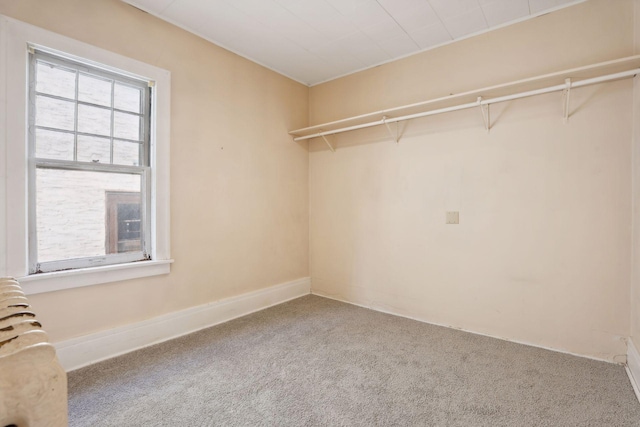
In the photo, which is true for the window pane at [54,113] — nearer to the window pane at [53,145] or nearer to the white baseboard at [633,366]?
the window pane at [53,145]

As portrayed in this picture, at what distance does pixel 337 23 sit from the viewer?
96.6 inches

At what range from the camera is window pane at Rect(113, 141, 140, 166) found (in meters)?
2.24

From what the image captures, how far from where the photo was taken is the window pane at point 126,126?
7.38 ft

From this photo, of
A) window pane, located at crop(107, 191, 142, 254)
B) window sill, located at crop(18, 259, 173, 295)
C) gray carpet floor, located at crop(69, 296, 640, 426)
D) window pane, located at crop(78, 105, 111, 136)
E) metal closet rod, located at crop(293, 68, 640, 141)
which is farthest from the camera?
window pane, located at crop(107, 191, 142, 254)

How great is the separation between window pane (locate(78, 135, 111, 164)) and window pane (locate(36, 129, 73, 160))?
0.18ft

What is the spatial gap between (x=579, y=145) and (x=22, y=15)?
3.71 m

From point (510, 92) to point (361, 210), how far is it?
5.47ft

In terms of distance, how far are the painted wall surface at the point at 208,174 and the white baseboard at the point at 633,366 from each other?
9.22 ft

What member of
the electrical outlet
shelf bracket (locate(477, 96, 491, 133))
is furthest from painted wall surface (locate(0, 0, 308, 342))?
shelf bracket (locate(477, 96, 491, 133))

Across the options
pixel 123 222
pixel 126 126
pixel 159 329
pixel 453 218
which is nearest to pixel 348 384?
pixel 159 329

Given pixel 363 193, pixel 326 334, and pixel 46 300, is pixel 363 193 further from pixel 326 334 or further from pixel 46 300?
pixel 46 300

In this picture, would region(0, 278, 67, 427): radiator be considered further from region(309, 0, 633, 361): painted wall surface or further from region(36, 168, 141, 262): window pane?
region(309, 0, 633, 361): painted wall surface

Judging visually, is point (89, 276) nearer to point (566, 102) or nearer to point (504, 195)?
point (504, 195)

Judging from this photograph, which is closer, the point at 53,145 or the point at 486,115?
the point at 53,145
